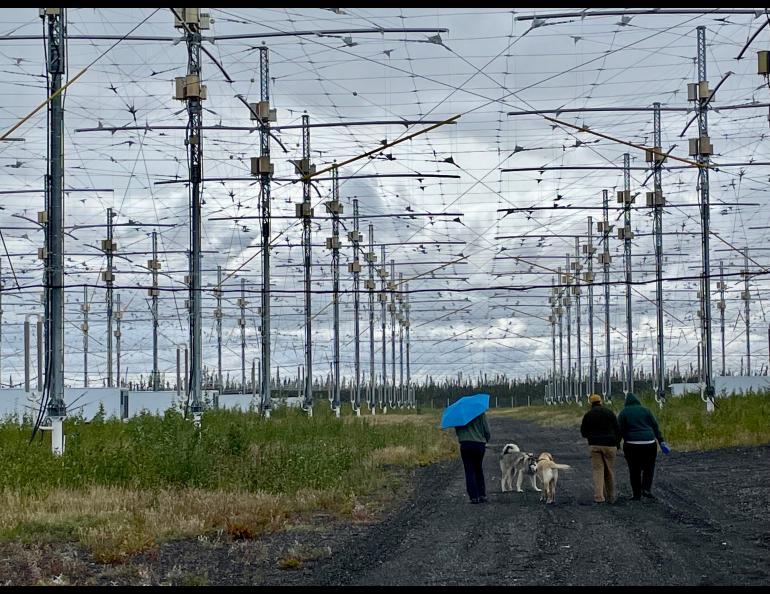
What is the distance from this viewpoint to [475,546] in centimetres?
1451

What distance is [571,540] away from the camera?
48.9ft

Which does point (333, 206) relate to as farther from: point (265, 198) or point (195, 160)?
point (195, 160)

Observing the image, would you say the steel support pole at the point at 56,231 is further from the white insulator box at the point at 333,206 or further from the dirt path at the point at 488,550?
the white insulator box at the point at 333,206

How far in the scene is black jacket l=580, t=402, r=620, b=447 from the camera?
66.4 ft

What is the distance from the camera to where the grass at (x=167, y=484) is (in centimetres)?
1608

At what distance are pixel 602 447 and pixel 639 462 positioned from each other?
93 cm

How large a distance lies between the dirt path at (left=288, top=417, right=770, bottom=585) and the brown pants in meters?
0.29

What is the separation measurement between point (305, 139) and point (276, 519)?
29.6 m

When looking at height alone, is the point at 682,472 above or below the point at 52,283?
below

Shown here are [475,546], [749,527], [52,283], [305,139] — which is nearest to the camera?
[475,546]

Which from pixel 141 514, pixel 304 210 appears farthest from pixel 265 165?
pixel 141 514
